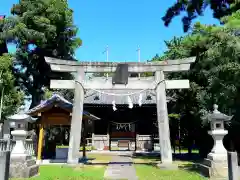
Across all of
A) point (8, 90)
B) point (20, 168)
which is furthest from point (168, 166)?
point (8, 90)

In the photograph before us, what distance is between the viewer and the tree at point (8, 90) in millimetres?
22767

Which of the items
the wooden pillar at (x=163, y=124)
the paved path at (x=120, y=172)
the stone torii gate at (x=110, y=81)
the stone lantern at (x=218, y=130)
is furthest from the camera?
the stone torii gate at (x=110, y=81)

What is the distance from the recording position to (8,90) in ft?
78.9

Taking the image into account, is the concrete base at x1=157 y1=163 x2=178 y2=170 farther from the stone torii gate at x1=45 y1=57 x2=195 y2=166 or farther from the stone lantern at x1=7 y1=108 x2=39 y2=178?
the stone lantern at x1=7 y1=108 x2=39 y2=178

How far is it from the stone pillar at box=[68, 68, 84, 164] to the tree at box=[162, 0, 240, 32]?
15.9 ft

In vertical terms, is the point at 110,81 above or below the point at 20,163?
above

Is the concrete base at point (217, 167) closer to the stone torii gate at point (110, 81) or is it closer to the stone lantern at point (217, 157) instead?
the stone lantern at point (217, 157)

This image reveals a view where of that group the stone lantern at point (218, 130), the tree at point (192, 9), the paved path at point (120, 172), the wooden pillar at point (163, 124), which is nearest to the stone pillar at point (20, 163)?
the paved path at point (120, 172)

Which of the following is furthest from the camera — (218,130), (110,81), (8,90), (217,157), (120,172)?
(8,90)

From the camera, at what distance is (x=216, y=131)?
9539mm

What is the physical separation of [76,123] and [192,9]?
7.17 m

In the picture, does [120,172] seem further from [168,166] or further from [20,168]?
[20,168]

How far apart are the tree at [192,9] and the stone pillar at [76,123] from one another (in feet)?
15.9

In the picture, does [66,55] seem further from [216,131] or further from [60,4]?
[216,131]
